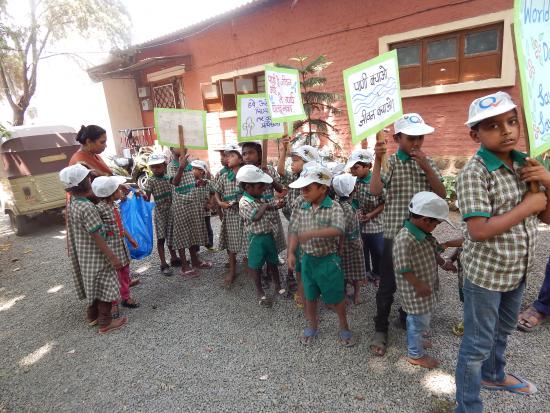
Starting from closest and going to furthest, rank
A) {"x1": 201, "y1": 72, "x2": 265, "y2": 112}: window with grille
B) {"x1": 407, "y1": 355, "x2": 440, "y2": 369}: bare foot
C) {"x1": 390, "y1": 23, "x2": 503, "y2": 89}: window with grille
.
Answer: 1. {"x1": 407, "y1": 355, "x2": 440, "y2": 369}: bare foot
2. {"x1": 390, "y1": 23, "x2": 503, "y2": 89}: window with grille
3. {"x1": 201, "y1": 72, "x2": 265, "y2": 112}: window with grille

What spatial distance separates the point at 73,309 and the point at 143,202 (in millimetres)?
1401

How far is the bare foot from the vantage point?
7.88 ft

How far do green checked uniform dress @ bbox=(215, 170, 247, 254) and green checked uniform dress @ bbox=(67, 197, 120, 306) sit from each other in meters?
1.22

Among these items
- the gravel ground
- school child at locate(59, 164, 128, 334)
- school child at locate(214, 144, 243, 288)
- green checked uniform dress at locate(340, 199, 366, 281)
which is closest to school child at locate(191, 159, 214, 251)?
school child at locate(214, 144, 243, 288)

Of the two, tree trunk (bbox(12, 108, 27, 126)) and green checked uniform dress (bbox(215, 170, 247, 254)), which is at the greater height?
tree trunk (bbox(12, 108, 27, 126))

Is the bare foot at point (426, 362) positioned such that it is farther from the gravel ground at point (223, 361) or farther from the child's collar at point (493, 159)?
the child's collar at point (493, 159)

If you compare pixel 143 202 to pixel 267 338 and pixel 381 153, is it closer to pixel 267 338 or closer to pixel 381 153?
pixel 267 338

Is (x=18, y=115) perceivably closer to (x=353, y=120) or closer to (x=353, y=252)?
(x=353, y=252)

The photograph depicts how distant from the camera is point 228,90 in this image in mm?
10586

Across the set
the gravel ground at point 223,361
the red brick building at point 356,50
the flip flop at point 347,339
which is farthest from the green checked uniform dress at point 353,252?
the red brick building at point 356,50

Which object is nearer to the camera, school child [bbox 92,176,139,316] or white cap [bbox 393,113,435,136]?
white cap [bbox 393,113,435,136]

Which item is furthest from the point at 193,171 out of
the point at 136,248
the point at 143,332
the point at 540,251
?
the point at 540,251

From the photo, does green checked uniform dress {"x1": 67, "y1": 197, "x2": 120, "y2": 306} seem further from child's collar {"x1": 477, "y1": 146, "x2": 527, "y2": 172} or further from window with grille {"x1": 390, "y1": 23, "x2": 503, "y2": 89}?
window with grille {"x1": 390, "y1": 23, "x2": 503, "y2": 89}

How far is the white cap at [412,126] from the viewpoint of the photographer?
2264 mm
